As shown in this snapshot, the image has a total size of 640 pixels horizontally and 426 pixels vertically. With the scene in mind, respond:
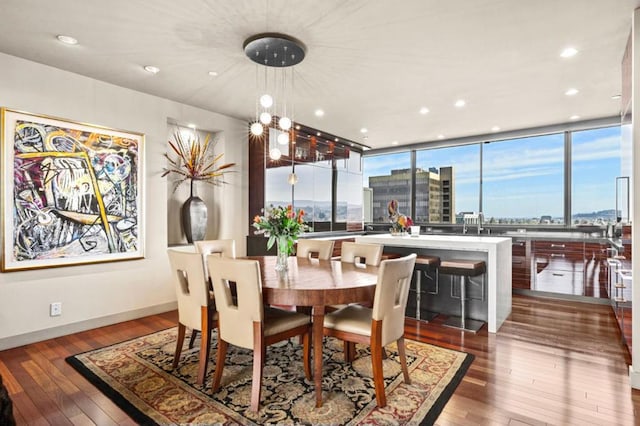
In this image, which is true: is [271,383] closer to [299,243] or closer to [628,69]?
[299,243]

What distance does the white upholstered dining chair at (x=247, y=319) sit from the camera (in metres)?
2.21

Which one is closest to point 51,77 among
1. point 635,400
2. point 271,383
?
point 271,383

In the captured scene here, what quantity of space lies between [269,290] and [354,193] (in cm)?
503

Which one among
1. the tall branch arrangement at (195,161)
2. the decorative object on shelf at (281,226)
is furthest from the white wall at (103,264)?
the decorative object on shelf at (281,226)

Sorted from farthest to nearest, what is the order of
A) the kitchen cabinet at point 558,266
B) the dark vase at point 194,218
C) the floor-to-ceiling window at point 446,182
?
the floor-to-ceiling window at point 446,182 → the kitchen cabinet at point 558,266 → the dark vase at point 194,218

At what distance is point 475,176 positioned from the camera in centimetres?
660

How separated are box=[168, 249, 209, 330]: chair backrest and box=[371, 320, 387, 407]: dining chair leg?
121 cm

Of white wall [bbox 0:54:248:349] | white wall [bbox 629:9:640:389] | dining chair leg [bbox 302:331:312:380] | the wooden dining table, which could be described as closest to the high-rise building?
white wall [bbox 0:54:248:349]

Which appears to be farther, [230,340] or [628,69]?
[628,69]

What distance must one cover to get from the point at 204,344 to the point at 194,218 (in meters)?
2.46

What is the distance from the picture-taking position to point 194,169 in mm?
4828

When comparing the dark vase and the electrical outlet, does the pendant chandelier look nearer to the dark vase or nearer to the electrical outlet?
the dark vase

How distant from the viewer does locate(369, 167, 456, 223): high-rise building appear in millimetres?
6930

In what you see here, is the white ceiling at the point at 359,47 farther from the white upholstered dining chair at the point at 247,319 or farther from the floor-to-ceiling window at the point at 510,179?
the white upholstered dining chair at the point at 247,319
